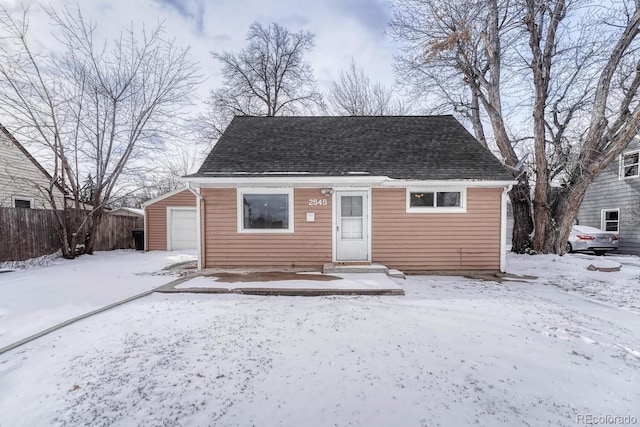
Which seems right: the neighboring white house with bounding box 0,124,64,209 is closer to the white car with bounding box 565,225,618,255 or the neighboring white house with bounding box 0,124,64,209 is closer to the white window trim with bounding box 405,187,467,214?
the white window trim with bounding box 405,187,467,214

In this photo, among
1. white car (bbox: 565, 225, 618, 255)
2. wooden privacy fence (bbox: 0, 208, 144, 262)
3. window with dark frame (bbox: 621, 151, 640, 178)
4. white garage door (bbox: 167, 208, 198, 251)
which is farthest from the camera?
white garage door (bbox: 167, 208, 198, 251)

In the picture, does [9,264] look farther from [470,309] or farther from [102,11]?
[470,309]

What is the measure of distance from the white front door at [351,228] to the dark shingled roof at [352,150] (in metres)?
0.73

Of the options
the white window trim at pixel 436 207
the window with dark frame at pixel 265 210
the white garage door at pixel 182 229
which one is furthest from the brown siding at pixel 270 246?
the white garage door at pixel 182 229

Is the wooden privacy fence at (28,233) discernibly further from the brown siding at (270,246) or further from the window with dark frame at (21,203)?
the brown siding at (270,246)

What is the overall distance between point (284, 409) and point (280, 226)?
5129mm

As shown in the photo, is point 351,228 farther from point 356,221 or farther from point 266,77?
point 266,77

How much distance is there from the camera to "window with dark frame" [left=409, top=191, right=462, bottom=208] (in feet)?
23.0

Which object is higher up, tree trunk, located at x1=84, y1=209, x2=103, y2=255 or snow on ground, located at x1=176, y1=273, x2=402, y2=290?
tree trunk, located at x1=84, y1=209, x2=103, y2=255

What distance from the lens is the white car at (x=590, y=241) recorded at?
11312 mm

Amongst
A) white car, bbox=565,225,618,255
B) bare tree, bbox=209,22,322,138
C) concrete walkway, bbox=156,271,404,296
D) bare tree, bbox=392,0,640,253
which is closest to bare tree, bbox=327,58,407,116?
bare tree, bbox=209,22,322,138

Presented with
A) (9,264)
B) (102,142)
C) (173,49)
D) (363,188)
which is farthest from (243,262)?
(173,49)

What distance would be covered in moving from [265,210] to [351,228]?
2.26 metres

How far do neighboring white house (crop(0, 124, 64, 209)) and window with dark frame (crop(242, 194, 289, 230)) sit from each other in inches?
320
